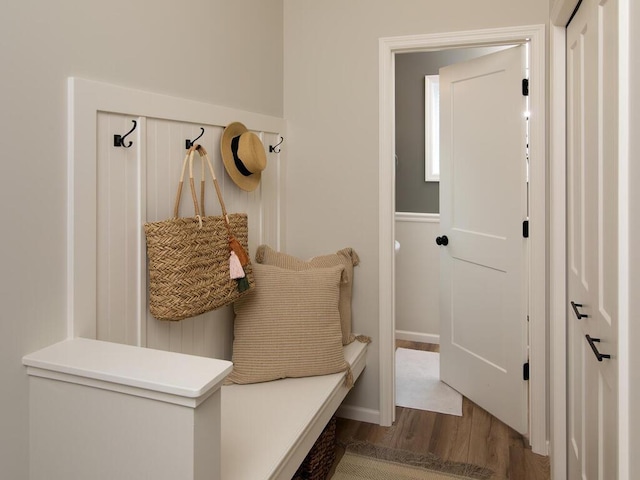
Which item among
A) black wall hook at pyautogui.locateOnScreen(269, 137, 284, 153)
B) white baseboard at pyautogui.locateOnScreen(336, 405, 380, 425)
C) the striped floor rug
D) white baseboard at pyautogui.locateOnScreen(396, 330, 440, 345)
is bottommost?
the striped floor rug

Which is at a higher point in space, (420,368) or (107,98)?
(107,98)

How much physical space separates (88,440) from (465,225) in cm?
238

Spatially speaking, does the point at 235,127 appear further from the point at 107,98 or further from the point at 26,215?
the point at 26,215

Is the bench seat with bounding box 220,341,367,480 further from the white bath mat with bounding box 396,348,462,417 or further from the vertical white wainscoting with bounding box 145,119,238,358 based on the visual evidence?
the white bath mat with bounding box 396,348,462,417

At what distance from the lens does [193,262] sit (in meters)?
1.76

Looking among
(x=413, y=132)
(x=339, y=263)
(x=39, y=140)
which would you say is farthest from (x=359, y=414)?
(x=413, y=132)

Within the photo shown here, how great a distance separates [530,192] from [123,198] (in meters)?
1.84

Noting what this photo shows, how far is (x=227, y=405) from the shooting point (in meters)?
1.97

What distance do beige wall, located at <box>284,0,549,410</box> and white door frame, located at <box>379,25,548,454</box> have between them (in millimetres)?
47

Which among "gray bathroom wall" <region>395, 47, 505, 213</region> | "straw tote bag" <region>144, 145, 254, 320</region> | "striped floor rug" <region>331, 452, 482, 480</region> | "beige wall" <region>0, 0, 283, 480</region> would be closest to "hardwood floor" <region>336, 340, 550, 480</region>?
"striped floor rug" <region>331, 452, 482, 480</region>

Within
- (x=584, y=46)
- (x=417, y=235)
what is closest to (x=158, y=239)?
(x=584, y=46)

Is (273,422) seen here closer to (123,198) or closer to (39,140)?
(123,198)

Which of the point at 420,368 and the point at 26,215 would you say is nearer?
the point at 26,215

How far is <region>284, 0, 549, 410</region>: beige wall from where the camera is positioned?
2719 millimetres
